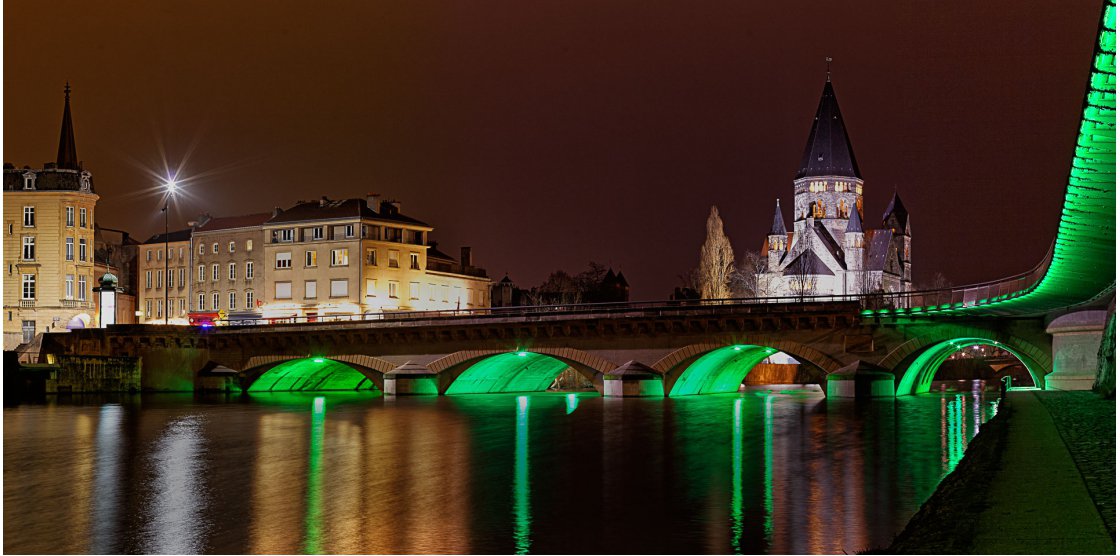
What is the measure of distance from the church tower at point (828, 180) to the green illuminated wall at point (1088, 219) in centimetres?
13502

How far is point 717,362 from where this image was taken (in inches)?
2950

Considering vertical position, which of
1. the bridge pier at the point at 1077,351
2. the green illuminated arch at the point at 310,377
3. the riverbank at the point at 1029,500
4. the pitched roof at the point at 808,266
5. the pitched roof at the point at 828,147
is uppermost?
the pitched roof at the point at 828,147

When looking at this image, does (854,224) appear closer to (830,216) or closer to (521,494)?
(830,216)

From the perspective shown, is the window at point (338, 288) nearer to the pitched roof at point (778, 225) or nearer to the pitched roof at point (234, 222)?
the pitched roof at point (234, 222)

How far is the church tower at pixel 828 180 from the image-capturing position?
195 m

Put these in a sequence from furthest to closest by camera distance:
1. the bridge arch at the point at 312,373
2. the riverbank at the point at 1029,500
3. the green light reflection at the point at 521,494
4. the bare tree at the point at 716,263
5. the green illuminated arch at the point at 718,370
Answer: the bare tree at the point at 716,263 < the bridge arch at the point at 312,373 < the green illuminated arch at the point at 718,370 < the green light reflection at the point at 521,494 < the riverbank at the point at 1029,500

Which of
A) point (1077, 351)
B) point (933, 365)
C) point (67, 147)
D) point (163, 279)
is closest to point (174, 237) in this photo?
point (163, 279)

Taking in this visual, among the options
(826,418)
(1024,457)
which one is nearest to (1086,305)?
(826,418)

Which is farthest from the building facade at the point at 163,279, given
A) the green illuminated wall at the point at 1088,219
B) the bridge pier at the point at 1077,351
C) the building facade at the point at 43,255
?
the bridge pier at the point at 1077,351

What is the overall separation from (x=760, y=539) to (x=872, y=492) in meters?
6.52

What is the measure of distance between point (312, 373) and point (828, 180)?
121805mm

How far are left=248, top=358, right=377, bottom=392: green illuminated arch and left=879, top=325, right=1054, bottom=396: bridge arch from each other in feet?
108

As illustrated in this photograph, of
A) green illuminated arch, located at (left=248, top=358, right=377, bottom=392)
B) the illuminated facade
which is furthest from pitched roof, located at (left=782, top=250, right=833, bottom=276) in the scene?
green illuminated arch, located at (left=248, top=358, right=377, bottom=392)

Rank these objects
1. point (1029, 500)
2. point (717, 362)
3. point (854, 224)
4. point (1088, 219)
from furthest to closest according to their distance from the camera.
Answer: point (854, 224) < point (717, 362) < point (1088, 219) < point (1029, 500)
